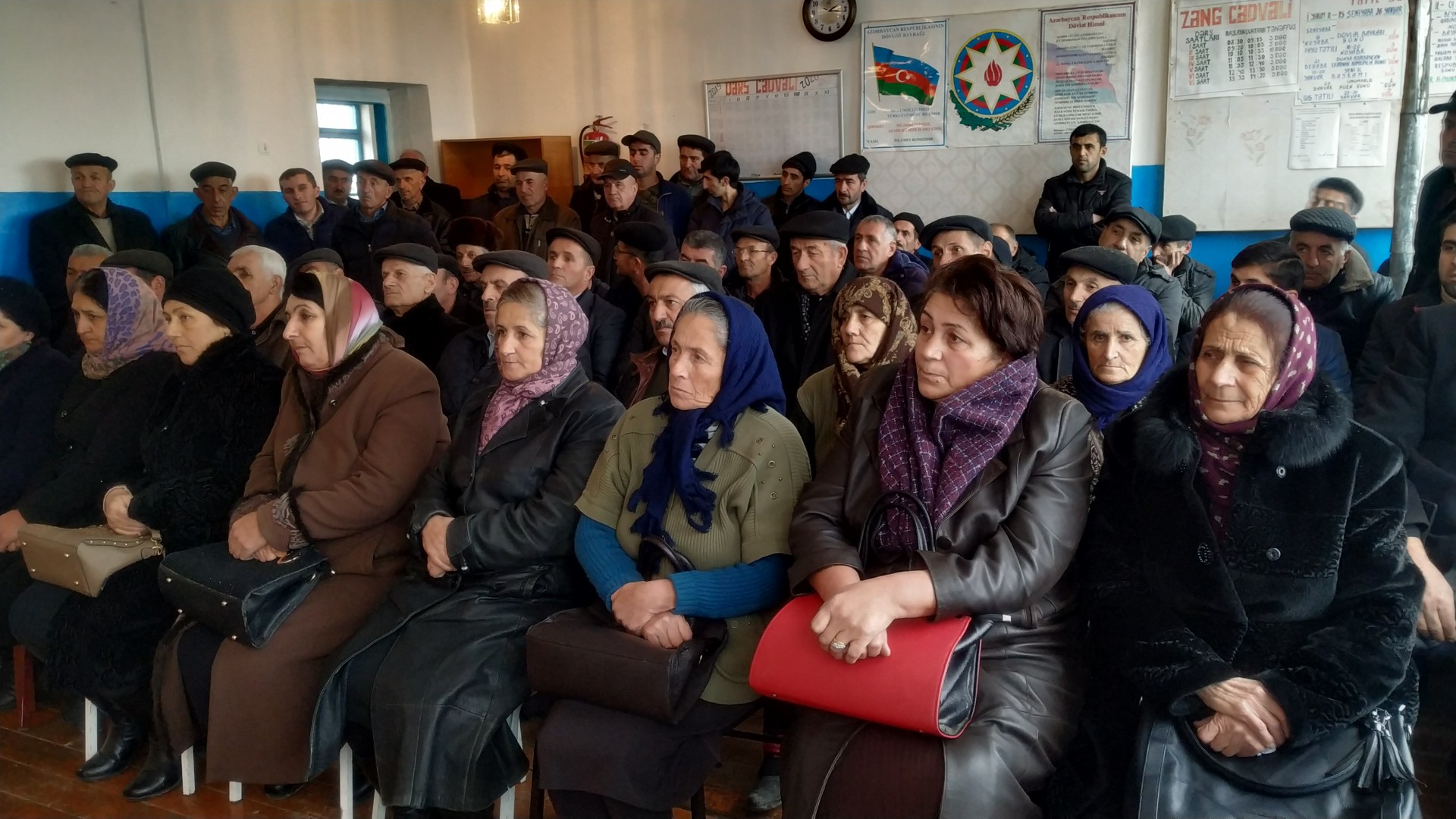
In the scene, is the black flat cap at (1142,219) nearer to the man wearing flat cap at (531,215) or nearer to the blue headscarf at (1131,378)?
the blue headscarf at (1131,378)

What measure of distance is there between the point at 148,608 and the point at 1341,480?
287cm

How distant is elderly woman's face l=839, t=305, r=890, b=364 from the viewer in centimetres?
259

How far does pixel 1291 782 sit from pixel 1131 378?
1148mm

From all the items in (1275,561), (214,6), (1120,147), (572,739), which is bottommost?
(572,739)

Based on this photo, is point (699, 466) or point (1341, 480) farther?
point (699, 466)

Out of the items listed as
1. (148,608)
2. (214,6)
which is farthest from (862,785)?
(214,6)

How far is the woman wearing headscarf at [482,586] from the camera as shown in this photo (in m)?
2.15

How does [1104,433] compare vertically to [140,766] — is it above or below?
above

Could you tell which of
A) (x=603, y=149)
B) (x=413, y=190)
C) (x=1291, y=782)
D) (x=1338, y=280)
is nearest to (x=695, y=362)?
(x=1291, y=782)

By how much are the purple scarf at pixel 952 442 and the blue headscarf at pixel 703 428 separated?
0.39 metres

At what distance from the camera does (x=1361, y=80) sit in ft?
17.9

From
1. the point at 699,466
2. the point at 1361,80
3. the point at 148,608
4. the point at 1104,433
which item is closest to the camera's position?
the point at 1104,433

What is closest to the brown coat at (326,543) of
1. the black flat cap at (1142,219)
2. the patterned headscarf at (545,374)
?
the patterned headscarf at (545,374)

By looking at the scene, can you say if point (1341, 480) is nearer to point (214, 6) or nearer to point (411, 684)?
point (411, 684)
